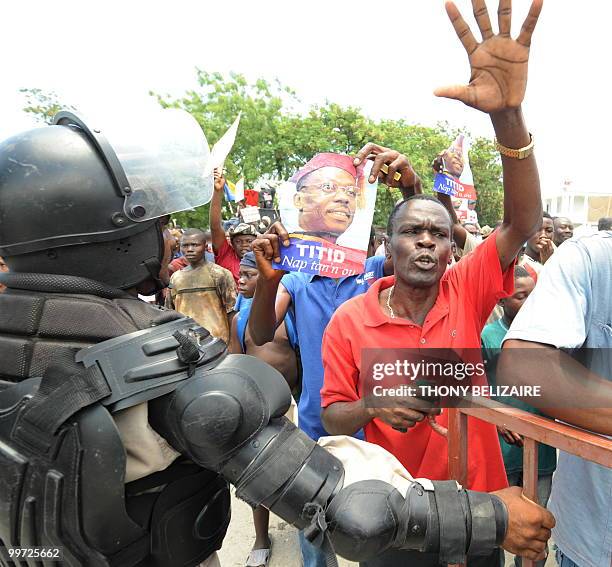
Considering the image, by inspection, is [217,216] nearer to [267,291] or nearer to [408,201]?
[267,291]

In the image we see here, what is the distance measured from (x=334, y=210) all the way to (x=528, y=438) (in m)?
1.13

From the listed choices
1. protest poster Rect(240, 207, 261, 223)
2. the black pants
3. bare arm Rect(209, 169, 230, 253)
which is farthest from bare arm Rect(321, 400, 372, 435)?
protest poster Rect(240, 207, 261, 223)

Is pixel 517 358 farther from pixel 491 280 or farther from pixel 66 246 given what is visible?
pixel 66 246

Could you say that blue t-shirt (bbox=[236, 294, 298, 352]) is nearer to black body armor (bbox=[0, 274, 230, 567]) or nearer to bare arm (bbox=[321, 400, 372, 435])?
bare arm (bbox=[321, 400, 372, 435])

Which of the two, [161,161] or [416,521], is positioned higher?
[161,161]

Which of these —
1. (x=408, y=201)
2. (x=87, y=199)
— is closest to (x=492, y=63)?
(x=408, y=201)

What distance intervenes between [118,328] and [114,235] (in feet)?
0.79

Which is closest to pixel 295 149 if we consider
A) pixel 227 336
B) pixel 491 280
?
pixel 227 336

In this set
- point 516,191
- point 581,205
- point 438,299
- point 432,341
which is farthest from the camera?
point 581,205

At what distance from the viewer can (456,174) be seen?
3141mm

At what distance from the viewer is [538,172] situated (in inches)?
66.4

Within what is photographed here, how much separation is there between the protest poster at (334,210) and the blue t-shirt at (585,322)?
838 mm

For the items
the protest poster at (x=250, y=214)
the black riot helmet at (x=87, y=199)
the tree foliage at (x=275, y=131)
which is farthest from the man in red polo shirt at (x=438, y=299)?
the tree foliage at (x=275, y=131)

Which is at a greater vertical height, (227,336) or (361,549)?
(361,549)
